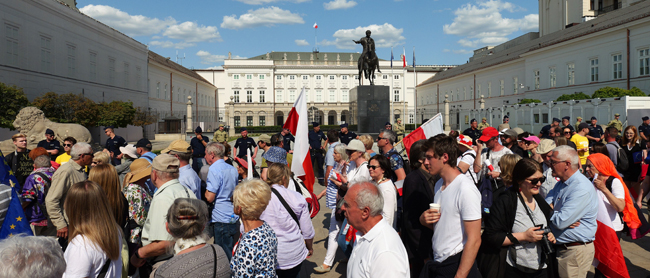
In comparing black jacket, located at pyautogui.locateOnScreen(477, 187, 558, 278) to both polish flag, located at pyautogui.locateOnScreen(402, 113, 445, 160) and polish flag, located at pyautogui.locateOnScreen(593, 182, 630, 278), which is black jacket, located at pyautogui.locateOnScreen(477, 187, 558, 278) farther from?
polish flag, located at pyautogui.locateOnScreen(402, 113, 445, 160)

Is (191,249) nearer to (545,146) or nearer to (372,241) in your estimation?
(372,241)

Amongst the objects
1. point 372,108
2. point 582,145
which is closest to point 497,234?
point 582,145

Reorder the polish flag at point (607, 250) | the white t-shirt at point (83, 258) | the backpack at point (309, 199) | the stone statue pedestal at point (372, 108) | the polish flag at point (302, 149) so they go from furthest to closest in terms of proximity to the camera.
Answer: the stone statue pedestal at point (372, 108) < the polish flag at point (302, 149) < the backpack at point (309, 199) < the polish flag at point (607, 250) < the white t-shirt at point (83, 258)

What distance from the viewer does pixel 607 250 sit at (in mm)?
3922

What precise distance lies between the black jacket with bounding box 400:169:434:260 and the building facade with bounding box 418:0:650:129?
22279 mm

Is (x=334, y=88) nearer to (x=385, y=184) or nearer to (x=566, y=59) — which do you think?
(x=566, y=59)

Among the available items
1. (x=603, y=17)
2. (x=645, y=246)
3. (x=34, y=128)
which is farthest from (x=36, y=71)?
(x=603, y=17)

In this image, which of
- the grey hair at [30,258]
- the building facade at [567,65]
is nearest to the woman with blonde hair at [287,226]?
the grey hair at [30,258]

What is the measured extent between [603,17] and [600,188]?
41.5 metres

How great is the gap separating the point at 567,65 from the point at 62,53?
40.7m

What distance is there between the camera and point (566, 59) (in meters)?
37.8

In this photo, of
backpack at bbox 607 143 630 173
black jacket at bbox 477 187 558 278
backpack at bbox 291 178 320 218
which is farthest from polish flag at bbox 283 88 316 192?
backpack at bbox 607 143 630 173

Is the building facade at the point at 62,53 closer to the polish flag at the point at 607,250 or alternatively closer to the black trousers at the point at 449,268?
the black trousers at the point at 449,268

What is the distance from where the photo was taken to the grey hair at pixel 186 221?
2578 millimetres
